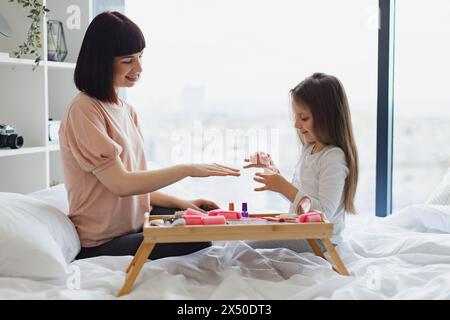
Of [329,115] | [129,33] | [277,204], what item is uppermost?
[129,33]

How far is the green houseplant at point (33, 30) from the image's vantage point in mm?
2385

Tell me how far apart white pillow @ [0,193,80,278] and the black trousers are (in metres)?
0.09

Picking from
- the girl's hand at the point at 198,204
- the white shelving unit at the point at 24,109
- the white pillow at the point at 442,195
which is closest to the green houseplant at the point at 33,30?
the white shelving unit at the point at 24,109

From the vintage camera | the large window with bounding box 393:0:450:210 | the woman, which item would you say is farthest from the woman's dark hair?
the large window with bounding box 393:0:450:210

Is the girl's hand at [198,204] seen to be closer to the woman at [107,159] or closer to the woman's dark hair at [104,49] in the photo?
the woman at [107,159]

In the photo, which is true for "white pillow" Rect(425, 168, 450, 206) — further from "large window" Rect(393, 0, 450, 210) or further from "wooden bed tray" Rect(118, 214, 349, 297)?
"wooden bed tray" Rect(118, 214, 349, 297)

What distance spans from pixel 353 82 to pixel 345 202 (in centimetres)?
116

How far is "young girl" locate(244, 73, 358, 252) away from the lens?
1.90m

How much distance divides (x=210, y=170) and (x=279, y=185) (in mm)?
226

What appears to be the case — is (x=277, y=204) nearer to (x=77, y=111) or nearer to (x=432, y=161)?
(x=432, y=161)

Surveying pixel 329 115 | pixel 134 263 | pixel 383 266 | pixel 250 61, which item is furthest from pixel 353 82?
pixel 134 263

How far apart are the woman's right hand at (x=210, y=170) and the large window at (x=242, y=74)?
1.26m

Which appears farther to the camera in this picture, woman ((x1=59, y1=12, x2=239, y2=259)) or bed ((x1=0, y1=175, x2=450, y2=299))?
woman ((x1=59, y1=12, x2=239, y2=259))
